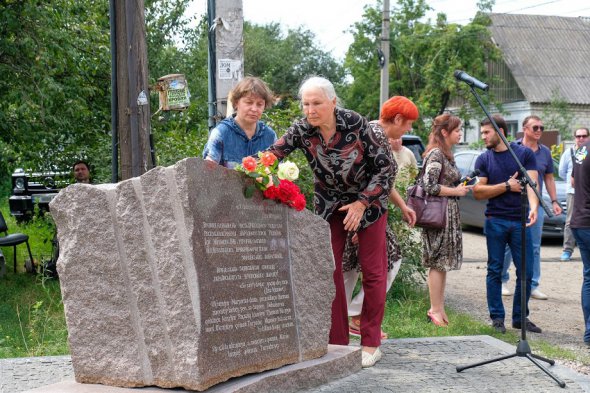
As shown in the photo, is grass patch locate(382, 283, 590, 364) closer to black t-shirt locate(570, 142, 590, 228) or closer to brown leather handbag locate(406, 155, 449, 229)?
brown leather handbag locate(406, 155, 449, 229)

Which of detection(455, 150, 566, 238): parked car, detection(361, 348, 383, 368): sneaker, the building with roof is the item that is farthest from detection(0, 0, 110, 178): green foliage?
the building with roof

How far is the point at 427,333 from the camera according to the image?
6828mm

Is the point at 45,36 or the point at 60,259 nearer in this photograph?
the point at 60,259

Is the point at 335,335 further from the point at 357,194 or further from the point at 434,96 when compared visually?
the point at 434,96

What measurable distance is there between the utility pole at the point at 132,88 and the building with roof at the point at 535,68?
33181 millimetres

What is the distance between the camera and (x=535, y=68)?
137ft

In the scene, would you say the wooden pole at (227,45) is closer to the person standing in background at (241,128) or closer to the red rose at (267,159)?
the person standing in background at (241,128)

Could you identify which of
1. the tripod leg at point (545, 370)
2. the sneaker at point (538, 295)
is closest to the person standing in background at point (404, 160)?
the sneaker at point (538, 295)

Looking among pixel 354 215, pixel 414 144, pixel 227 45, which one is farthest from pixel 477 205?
pixel 354 215

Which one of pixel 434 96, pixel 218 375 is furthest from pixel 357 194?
pixel 434 96

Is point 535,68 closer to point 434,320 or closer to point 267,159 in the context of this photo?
point 434,320

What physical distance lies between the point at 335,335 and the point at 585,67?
4084cm

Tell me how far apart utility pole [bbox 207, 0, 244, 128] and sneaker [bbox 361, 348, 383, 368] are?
2.61 meters

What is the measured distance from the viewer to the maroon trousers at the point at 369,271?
18.0ft
